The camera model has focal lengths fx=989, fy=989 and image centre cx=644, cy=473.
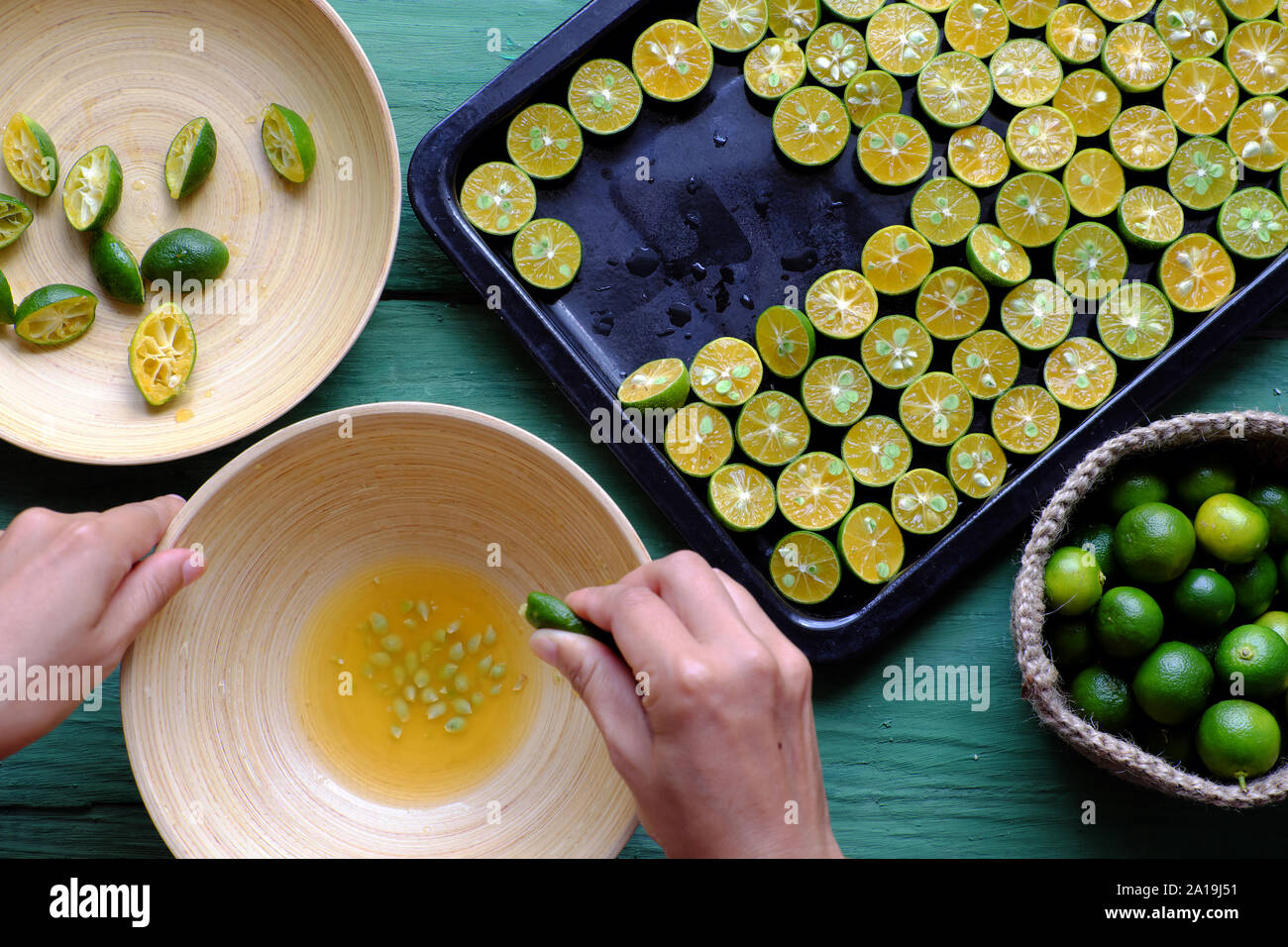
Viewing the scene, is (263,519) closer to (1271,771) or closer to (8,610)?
(8,610)

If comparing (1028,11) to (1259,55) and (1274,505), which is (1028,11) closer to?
(1259,55)

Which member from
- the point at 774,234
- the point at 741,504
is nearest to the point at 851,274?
the point at 774,234

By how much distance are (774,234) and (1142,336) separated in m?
0.76

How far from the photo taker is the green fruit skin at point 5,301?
187 centimetres

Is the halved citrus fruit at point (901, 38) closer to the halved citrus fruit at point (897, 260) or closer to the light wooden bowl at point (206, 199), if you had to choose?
the halved citrus fruit at point (897, 260)

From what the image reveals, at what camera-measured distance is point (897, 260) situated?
1.98 m

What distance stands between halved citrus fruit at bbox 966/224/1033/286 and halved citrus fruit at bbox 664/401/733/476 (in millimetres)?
596

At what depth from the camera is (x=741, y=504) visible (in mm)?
1932

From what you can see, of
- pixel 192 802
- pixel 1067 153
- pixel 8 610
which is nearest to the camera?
pixel 8 610

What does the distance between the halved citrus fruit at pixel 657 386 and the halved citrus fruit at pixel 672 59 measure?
1.79ft

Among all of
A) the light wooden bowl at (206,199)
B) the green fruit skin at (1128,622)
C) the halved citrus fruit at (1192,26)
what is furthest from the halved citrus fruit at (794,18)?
the green fruit skin at (1128,622)

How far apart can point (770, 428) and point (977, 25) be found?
3.05 feet

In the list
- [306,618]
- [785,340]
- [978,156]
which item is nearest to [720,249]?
[785,340]

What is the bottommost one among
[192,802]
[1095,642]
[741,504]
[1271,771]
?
[192,802]
